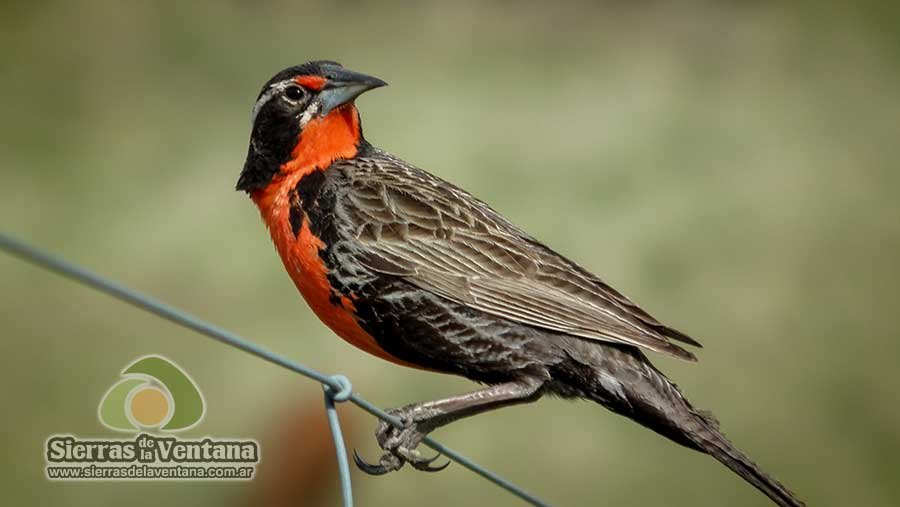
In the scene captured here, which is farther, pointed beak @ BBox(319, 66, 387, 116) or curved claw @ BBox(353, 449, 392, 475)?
pointed beak @ BBox(319, 66, 387, 116)

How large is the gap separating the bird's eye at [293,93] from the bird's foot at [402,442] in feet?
2.42

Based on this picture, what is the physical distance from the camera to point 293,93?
3385 millimetres

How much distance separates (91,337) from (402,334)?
2.73 m

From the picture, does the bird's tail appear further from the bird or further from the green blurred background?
the green blurred background

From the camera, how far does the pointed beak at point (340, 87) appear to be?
330 cm

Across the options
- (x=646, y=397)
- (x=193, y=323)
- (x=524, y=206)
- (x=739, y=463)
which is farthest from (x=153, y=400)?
(x=524, y=206)

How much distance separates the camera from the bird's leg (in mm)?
3172

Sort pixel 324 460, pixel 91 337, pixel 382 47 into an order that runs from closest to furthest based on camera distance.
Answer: pixel 324 460, pixel 91 337, pixel 382 47

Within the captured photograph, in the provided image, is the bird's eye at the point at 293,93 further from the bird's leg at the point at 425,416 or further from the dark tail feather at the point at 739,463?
the dark tail feather at the point at 739,463

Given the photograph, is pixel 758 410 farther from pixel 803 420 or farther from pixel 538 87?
pixel 538 87

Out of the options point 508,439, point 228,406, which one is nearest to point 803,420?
point 508,439

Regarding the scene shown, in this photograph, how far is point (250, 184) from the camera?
3432 millimetres

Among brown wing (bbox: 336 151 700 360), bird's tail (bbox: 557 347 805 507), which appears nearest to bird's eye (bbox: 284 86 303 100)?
brown wing (bbox: 336 151 700 360)

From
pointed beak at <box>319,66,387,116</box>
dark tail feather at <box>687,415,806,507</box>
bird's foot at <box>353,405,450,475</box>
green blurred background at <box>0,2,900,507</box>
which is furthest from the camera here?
green blurred background at <box>0,2,900,507</box>
